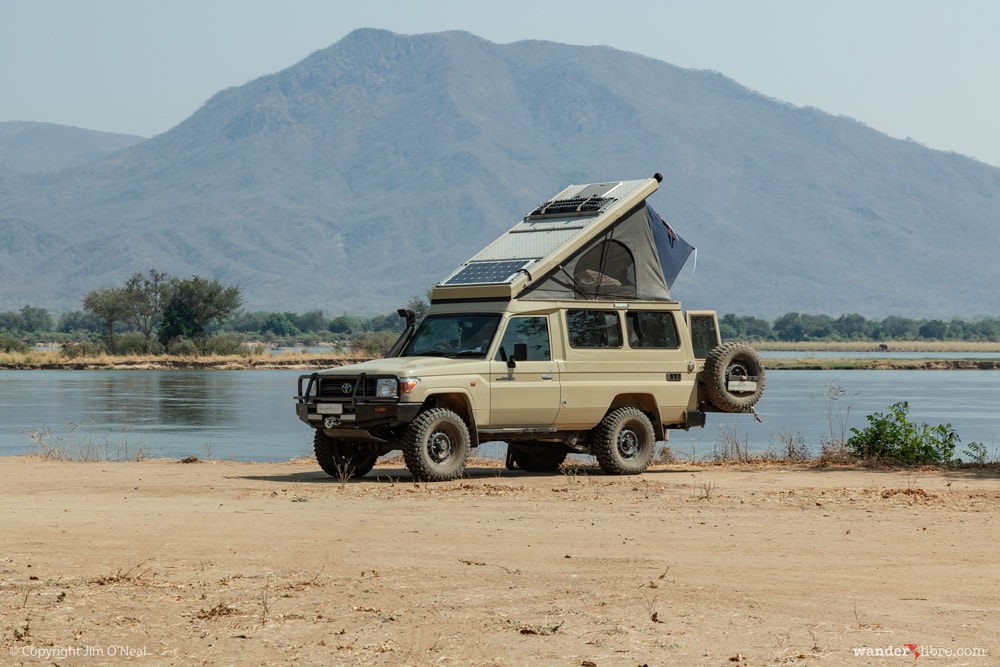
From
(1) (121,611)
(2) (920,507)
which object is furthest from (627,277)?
(1) (121,611)

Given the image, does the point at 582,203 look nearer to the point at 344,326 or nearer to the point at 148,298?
the point at 148,298

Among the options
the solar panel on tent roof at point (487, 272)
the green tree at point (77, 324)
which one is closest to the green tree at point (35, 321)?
the green tree at point (77, 324)

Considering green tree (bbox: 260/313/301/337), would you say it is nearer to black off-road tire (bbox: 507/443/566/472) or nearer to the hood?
black off-road tire (bbox: 507/443/566/472)

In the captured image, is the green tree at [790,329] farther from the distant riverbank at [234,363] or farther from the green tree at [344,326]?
the distant riverbank at [234,363]

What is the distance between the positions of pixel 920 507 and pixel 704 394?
15.7 ft

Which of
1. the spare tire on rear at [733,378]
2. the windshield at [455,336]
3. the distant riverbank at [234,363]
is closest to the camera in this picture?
the windshield at [455,336]

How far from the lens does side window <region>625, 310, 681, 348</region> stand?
720 inches

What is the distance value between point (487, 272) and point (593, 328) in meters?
1.47

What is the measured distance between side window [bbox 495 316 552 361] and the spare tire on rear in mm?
2409

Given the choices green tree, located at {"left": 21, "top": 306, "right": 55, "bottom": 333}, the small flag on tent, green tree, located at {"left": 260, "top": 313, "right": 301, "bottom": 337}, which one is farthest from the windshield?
green tree, located at {"left": 21, "top": 306, "right": 55, "bottom": 333}

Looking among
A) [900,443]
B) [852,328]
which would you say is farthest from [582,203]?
[852,328]

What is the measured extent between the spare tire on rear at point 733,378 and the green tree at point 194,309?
264 ft

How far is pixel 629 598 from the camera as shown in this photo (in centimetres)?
931

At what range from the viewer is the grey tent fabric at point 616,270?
58.0ft
